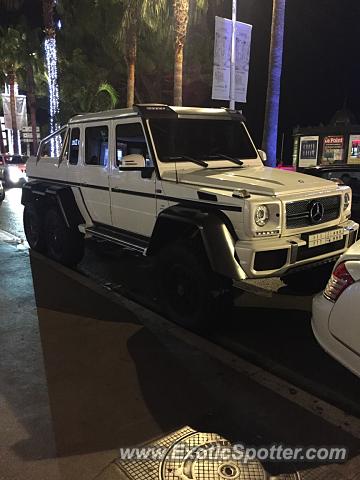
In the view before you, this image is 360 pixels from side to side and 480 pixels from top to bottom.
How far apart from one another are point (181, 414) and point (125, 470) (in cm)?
63

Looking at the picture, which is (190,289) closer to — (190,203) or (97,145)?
(190,203)

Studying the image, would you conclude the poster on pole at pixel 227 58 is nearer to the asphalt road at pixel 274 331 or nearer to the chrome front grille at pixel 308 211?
the asphalt road at pixel 274 331

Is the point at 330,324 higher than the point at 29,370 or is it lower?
higher

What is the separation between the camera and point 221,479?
266 cm

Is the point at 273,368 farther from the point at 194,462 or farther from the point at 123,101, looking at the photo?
the point at 123,101

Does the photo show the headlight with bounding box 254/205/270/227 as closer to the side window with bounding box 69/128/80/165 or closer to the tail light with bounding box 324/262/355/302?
the tail light with bounding box 324/262/355/302

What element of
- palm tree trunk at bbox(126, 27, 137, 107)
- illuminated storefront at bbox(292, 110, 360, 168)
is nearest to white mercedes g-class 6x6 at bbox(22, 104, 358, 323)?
illuminated storefront at bbox(292, 110, 360, 168)

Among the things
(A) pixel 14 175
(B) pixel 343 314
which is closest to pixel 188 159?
(B) pixel 343 314

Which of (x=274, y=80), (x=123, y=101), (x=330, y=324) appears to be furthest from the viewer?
(x=123, y=101)

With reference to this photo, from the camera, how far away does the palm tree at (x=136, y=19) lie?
1650 centimetres

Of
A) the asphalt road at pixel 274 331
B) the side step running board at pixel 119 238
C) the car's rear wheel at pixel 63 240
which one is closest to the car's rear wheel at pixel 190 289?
the asphalt road at pixel 274 331

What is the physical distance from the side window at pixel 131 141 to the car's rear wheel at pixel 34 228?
→ 2385 mm

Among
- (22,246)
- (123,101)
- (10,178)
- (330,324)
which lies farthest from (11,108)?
(330,324)

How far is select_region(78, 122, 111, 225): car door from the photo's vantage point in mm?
6098
